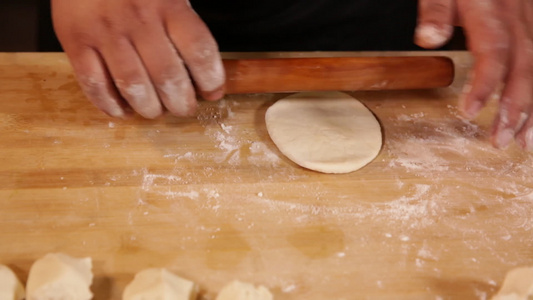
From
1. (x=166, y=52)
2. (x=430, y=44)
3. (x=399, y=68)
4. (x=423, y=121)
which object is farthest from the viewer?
(x=423, y=121)

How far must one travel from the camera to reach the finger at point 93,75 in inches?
47.2

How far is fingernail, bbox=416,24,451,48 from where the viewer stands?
1.33 meters

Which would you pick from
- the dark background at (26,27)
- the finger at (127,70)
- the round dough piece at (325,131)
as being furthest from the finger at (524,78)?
the dark background at (26,27)

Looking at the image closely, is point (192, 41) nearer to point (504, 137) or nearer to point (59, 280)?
point (59, 280)

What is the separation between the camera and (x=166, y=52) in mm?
1175

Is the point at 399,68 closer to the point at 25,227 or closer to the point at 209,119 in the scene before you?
the point at 209,119

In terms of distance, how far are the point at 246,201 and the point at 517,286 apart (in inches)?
26.6

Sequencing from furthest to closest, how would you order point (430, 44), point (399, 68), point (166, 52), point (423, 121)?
point (423, 121) < point (399, 68) < point (430, 44) < point (166, 52)

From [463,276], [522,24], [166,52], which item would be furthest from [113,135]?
[522,24]

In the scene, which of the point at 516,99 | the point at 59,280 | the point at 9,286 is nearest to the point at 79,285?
the point at 59,280

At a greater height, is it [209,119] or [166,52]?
[166,52]

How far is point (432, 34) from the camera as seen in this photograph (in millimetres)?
1328

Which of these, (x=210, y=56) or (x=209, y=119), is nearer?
(x=210, y=56)

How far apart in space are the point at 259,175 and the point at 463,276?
0.59 metres
